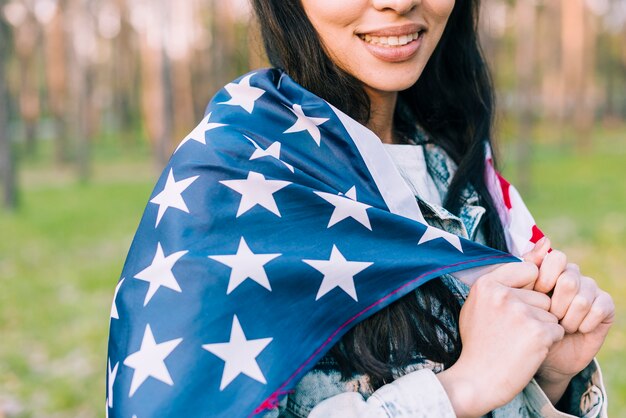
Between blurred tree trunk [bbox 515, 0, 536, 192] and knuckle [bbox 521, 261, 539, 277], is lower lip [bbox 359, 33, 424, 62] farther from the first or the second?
blurred tree trunk [bbox 515, 0, 536, 192]

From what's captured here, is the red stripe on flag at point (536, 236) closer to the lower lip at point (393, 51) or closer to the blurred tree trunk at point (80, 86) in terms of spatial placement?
the lower lip at point (393, 51)

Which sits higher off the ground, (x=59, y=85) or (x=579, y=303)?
(x=579, y=303)

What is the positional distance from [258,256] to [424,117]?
836 mm

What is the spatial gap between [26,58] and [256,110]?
32.3m

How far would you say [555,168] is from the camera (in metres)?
19.8

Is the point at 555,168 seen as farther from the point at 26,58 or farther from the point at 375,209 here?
the point at 26,58

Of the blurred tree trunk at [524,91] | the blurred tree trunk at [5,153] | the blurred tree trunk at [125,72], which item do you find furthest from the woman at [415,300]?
the blurred tree trunk at [125,72]

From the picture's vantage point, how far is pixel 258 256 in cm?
134

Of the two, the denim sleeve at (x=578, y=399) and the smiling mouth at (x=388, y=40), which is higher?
the smiling mouth at (x=388, y=40)

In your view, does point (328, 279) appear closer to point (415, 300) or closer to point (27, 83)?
point (415, 300)

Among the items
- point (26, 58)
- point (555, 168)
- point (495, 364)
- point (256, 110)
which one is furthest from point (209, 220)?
point (26, 58)

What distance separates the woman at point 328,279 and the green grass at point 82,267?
4.00m

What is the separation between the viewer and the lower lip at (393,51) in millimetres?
1549

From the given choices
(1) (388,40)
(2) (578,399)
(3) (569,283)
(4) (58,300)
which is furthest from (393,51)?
(4) (58,300)
